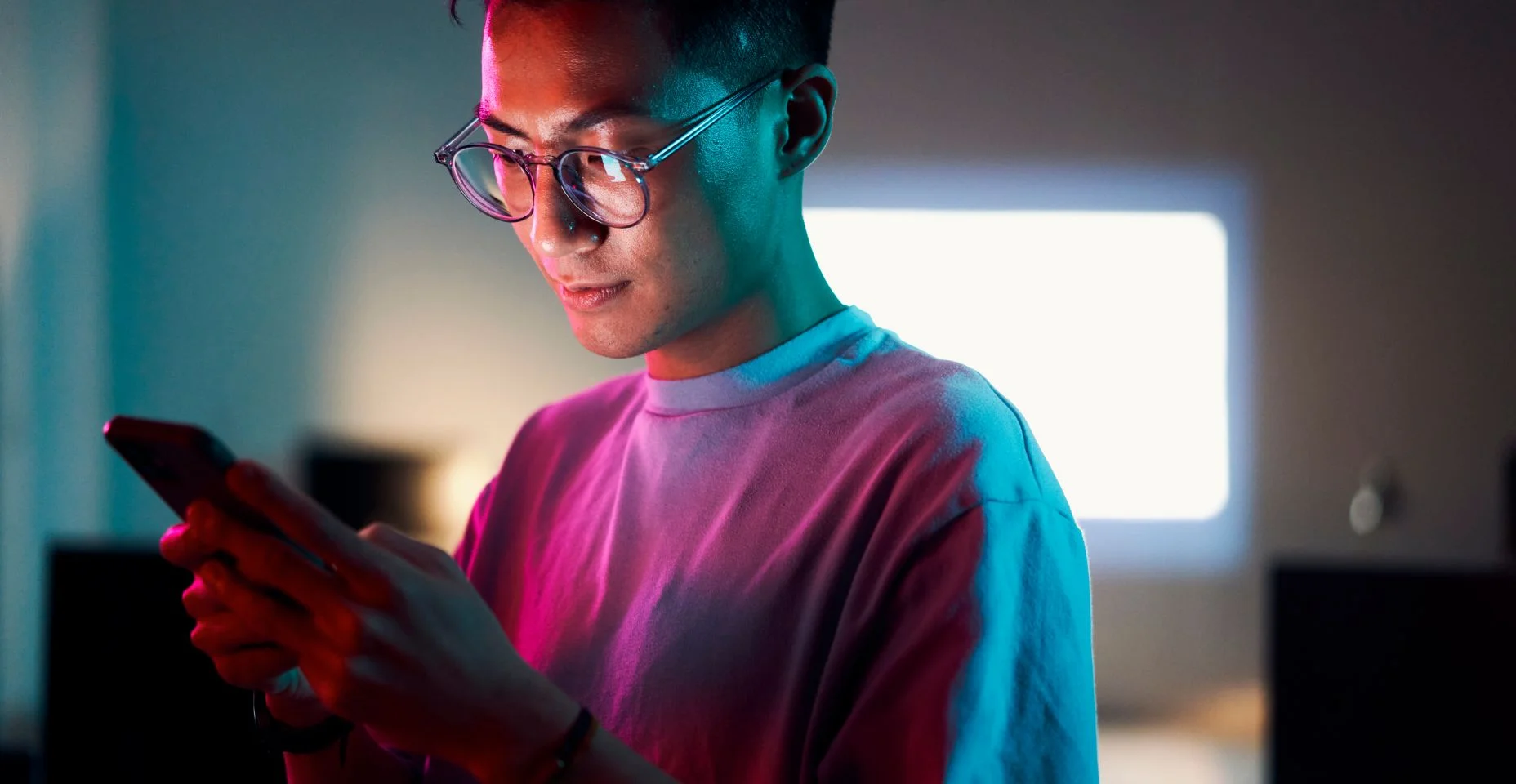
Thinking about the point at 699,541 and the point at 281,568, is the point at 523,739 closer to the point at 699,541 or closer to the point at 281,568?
the point at 281,568

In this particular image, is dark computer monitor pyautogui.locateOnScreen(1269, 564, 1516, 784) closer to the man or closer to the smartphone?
the man

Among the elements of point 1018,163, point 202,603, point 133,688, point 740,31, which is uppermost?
point 1018,163

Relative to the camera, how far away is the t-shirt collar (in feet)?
2.76

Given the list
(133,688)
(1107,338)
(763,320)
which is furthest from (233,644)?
(1107,338)

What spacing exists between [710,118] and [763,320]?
16 centimetres

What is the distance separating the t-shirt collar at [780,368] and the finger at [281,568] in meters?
0.36

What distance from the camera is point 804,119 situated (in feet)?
2.67

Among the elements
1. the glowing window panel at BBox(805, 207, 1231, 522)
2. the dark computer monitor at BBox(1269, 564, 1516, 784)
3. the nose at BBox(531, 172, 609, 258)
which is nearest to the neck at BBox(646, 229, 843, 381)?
the nose at BBox(531, 172, 609, 258)

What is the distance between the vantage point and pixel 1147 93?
2.90 m

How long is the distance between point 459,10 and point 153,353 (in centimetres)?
107

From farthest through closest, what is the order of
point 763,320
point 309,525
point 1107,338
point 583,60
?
point 1107,338 → point 763,320 → point 583,60 → point 309,525

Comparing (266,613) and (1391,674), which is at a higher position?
(266,613)

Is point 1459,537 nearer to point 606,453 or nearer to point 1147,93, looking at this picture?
point 1147,93

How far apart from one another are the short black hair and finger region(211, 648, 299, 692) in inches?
16.4
